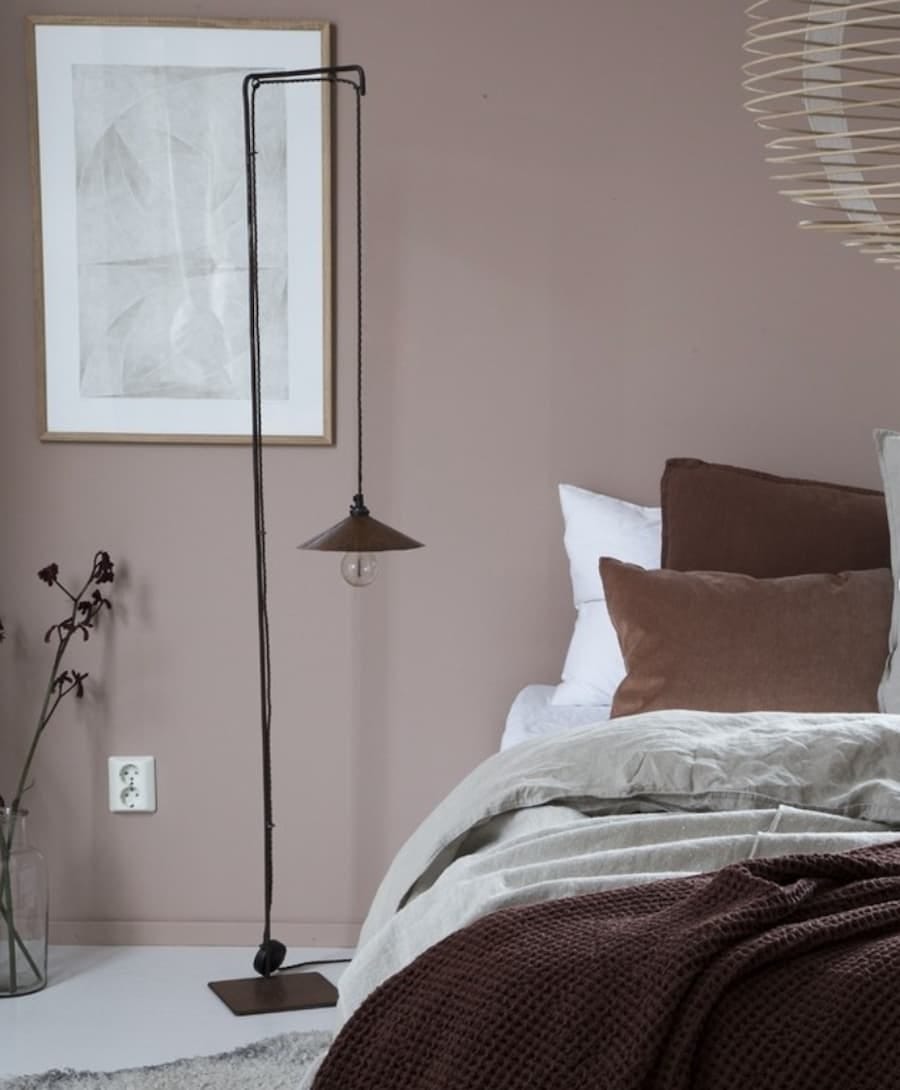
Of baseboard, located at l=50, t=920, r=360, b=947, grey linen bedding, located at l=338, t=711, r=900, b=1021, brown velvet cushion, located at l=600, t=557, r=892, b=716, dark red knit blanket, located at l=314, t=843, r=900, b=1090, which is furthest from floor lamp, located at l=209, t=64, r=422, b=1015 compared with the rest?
dark red knit blanket, located at l=314, t=843, r=900, b=1090

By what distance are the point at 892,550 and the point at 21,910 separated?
181 centimetres

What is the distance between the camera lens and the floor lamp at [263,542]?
9.34 feet

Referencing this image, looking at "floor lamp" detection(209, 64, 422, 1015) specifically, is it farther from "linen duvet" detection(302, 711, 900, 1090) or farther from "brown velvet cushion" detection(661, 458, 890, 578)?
"linen duvet" detection(302, 711, 900, 1090)

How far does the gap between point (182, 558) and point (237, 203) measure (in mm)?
747

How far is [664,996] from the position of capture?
4.36 feet

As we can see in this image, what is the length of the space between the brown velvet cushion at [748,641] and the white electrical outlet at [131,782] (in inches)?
45.4

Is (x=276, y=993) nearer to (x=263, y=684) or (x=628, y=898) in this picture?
(x=263, y=684)

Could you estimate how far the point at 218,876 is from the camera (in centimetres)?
332

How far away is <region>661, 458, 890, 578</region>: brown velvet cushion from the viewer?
9.43ft

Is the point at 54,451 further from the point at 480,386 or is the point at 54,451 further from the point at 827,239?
the point at 827,239

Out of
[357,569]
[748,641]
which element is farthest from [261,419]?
[748,641]

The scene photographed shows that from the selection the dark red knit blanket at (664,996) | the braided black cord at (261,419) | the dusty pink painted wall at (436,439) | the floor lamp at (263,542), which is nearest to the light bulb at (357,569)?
the floor lamp at (263,542)

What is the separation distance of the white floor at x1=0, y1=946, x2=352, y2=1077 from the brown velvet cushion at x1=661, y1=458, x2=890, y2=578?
3.68ft

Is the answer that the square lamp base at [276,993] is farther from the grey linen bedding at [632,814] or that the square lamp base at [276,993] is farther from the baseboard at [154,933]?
the grey linen bedding at [632,814]
